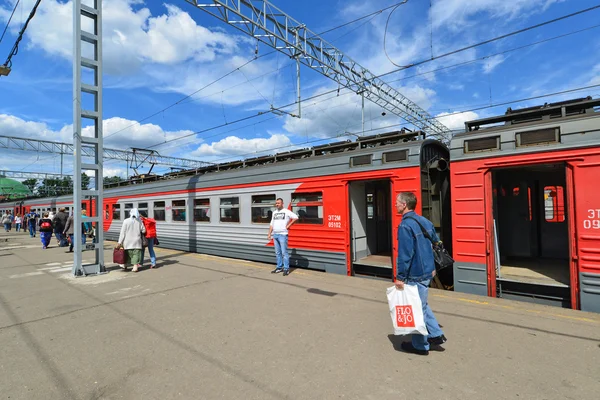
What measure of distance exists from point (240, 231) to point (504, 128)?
707cm

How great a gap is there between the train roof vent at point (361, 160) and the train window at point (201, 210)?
5595mm

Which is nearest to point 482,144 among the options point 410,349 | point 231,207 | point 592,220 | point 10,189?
point 592,220

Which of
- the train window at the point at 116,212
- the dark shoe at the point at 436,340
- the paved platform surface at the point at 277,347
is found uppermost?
the train window at the point at 116,212

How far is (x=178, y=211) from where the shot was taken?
40.1ft

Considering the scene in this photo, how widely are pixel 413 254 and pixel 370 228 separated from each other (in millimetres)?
4838

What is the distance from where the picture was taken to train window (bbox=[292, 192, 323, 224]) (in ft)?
26.0

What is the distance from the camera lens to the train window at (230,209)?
32.3 ft

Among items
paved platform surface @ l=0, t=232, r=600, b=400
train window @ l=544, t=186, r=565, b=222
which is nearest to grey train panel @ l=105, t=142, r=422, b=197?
paved platform surface @ l=0, t=232, r=600, b=400

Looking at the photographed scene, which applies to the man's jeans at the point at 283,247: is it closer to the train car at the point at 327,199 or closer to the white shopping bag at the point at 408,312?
Answer: the train car at the point at 327,199

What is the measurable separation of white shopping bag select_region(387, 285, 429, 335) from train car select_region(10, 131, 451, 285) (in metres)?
3.09

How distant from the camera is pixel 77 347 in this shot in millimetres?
3977

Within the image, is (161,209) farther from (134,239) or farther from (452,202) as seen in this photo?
(452,202)

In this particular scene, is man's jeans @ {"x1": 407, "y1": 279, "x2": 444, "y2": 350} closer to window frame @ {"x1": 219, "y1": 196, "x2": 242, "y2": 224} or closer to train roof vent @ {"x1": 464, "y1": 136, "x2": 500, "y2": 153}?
train roof vent @ {"x1": 464, "y1": 136, "x2": 500, "y2": 153}

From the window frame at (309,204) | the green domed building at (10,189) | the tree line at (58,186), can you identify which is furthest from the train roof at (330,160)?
the green domed building at (10,189)
